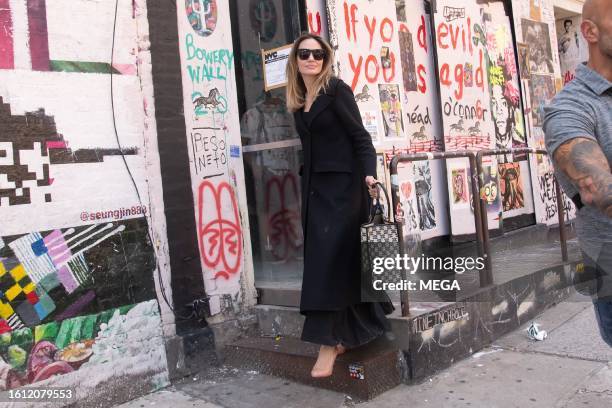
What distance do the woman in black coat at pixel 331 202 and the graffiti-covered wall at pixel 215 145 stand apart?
103cm

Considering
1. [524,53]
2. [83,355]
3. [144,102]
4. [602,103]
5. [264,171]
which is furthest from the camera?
[524,53]

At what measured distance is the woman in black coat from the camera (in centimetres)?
350

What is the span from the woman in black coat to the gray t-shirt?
158 cm

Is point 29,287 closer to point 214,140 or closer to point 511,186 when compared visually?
point 214,140

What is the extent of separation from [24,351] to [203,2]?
2.77m

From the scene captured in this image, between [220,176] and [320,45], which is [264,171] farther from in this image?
[320,45]

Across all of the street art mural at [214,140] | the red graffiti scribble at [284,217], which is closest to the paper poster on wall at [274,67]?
the street art mural at [214,140]

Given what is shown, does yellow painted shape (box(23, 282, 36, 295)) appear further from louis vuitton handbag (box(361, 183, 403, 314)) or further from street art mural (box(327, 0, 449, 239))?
street art mural (box(327, 0, 449, 239))

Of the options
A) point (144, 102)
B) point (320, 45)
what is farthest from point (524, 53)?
point (144, 102)

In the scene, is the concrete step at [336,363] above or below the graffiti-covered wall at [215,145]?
below

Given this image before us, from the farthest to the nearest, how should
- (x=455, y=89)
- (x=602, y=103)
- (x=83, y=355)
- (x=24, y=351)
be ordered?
(x=455, y=89), (x=83, y=355), (x=24, y=351), (x=602, y=103)

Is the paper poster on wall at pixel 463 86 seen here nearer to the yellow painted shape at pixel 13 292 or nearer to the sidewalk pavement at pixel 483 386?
the sidewalk pavement at pixel 483 386

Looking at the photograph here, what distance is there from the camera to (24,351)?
135 inches

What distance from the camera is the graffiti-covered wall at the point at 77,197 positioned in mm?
3457
